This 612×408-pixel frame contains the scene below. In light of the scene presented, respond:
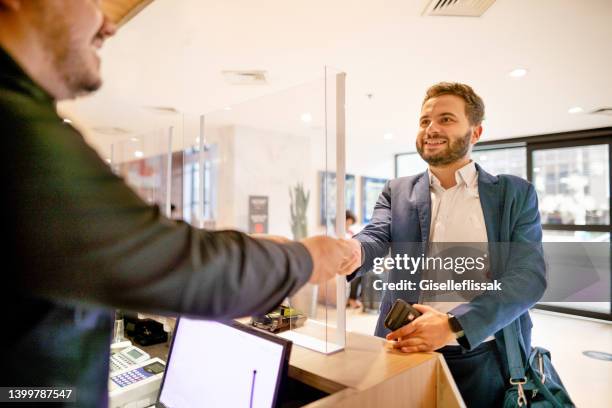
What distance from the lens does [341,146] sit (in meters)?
1.05

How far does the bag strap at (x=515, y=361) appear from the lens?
1.03m

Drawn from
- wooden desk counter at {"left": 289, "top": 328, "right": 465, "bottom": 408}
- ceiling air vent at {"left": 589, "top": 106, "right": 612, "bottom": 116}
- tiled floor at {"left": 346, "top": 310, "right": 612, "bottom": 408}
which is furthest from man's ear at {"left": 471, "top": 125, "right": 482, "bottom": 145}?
ceiling air vent at {"left": 589, "top": 106, "right": 612, "bottom": 116}

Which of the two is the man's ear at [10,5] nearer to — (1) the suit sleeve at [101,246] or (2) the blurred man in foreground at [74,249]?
(2) the blurred man in foreground at [74,249]

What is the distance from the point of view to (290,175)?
8.80 ft

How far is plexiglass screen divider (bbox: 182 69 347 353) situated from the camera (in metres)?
1.05

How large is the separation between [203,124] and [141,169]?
39.6 inches

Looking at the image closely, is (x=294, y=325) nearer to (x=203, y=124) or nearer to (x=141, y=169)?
(x=203, y=124)

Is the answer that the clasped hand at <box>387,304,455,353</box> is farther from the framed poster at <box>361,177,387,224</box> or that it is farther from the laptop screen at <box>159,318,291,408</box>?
the framed poster at <box>361,177,387,224</box>

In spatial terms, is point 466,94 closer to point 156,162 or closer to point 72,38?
point 72,38

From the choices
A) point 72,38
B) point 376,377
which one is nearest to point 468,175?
point 376,377

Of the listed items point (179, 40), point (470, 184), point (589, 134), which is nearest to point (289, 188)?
point (179, 40)

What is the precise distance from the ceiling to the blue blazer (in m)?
0.62

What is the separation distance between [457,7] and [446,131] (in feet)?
3.95

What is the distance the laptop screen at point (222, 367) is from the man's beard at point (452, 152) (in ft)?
2.85
